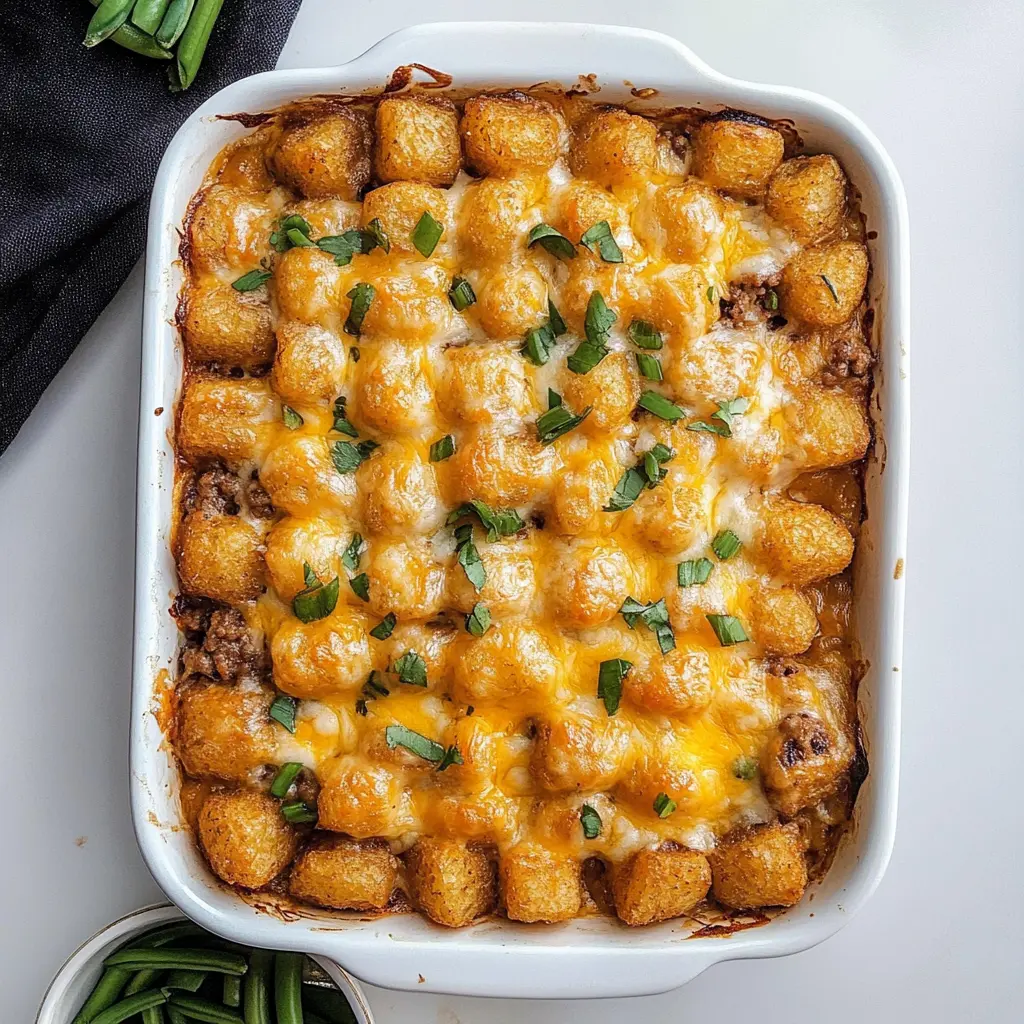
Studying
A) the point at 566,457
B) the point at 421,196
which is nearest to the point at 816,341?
the point at 566,457

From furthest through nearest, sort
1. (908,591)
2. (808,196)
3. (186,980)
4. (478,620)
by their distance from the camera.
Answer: (908,591), (186,980), (808,196), (478,620)

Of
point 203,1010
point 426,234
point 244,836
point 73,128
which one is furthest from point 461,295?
point 203,1010

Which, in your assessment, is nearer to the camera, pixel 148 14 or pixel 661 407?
pixel 661 407

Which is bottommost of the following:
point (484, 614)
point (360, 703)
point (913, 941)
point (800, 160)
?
point (913, 941)

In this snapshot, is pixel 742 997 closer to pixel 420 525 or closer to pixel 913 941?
pixel 913 941

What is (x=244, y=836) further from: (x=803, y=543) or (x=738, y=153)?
(x=738, y=153)

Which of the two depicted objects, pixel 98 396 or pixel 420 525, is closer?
Answer: pixel 420 525

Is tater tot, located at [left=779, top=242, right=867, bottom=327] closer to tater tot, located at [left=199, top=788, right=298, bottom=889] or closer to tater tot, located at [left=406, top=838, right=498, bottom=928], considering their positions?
tater tot, located at [left=406, top=838, right=498, bottom=928]

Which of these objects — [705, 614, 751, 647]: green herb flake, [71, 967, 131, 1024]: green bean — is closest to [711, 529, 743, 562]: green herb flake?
[705, 614, 751, 647]: green herb flake
